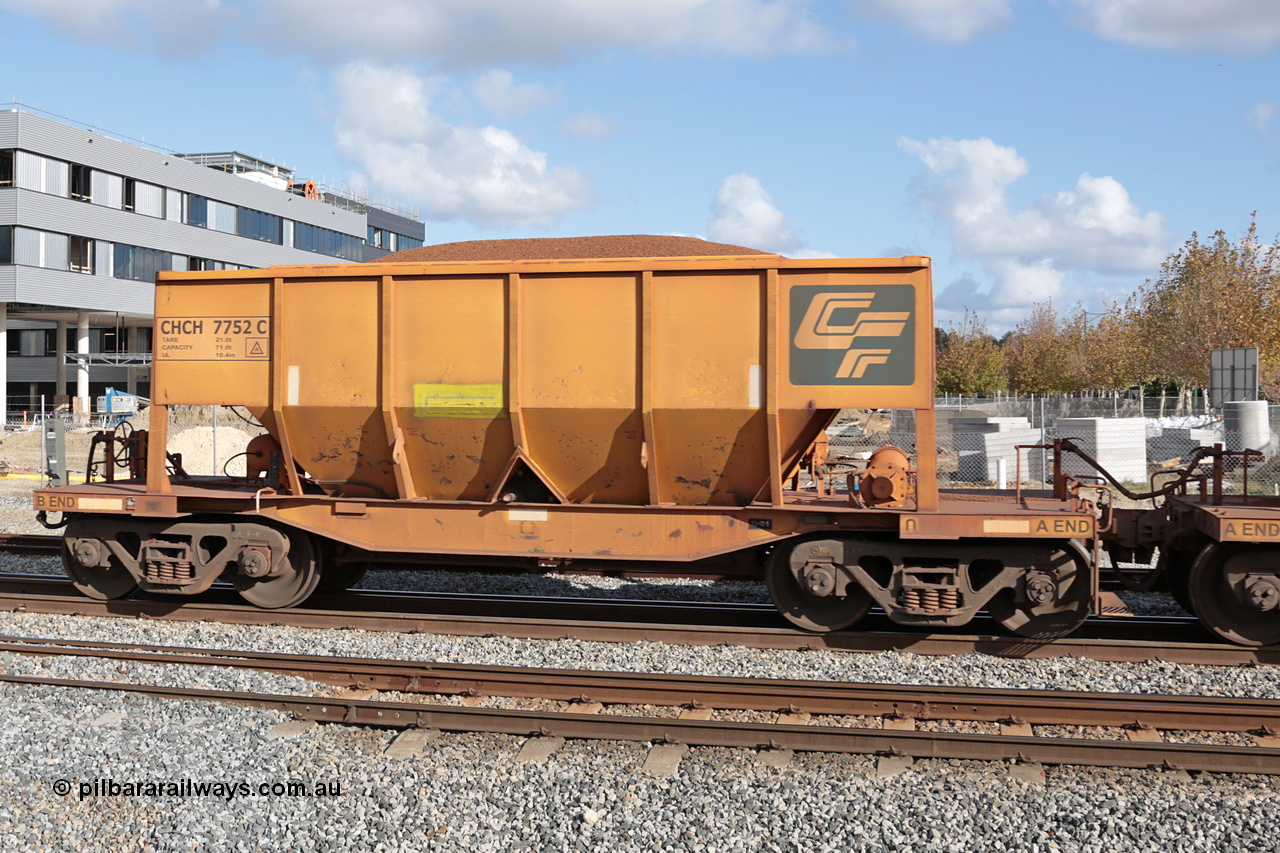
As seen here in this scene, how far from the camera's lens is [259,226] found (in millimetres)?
51375

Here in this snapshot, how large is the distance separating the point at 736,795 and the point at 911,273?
4.48 m

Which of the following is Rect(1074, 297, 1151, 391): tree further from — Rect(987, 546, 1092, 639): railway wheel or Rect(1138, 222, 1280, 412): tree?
Rect(987, 546, 1092, 639): railway wheel

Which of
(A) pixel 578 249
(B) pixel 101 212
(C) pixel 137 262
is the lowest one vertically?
(A) pixel 578 249

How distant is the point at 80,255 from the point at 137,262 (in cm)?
268

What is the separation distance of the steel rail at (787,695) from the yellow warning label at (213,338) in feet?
9.52

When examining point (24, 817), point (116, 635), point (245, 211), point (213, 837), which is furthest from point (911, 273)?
point (245, 211)

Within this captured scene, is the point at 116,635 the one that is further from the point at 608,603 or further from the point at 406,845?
the point at 406,845

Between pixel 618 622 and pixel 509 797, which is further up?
pixel 618 622

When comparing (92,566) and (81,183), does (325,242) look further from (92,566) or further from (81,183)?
(92,566)

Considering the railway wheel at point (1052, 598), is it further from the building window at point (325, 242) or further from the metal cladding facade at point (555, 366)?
the building window at point (325, 242)

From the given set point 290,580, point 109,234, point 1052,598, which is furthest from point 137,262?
point 1052,598

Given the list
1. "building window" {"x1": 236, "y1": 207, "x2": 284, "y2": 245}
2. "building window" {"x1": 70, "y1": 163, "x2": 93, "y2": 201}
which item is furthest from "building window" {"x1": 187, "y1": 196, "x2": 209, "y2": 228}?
"building window" {"x1": 70, "y1": 163, "x2": 93, "y2": 201}

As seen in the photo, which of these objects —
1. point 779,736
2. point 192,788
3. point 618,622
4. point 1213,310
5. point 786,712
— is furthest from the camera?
point 1213,310

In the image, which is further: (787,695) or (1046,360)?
A: (1046,360)
